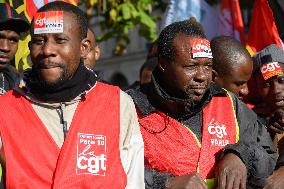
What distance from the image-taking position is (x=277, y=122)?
188 inches

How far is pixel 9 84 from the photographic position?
15.7 ft

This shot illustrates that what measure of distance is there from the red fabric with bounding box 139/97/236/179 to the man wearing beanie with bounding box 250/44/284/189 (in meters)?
0.87

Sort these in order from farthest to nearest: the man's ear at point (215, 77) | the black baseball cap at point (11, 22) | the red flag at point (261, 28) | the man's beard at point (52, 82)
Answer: the red flag at point (261, 28) < the man's ear at point (215, 77) < the black baseball cap at point (11, 22) < the man's beard at point (52, 82)

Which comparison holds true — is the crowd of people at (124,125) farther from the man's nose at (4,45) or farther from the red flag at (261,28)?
the red flag at (261,28)

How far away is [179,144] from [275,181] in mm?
634

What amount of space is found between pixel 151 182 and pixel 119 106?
48cm

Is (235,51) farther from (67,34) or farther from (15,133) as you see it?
(15,133)

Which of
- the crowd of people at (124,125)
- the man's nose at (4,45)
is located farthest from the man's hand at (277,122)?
the man's nose at (4,45)

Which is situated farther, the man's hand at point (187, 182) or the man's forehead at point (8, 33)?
the man's forehead at point (8, 33)

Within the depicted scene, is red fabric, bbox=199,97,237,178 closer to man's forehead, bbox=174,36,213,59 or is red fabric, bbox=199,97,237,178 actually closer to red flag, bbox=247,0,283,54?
man's forehead, bbox=174,36,213,59

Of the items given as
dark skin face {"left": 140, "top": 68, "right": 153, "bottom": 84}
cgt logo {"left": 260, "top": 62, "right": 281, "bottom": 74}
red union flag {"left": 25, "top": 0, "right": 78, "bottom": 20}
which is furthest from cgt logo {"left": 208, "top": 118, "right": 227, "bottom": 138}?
red union flag {"left": 25, "top": 0, "right": 78, "bottom": 20}

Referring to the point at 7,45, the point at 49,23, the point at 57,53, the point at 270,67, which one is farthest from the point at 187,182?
the point at 7,45

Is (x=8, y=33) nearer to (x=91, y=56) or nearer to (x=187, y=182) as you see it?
(x=91, y=56)

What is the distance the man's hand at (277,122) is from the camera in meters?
4.69
